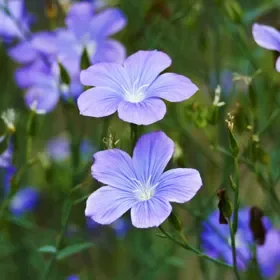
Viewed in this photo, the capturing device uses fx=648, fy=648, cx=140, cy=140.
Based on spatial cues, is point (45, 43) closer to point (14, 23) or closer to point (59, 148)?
point (14, 23)

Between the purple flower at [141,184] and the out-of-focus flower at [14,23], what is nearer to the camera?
the purple flower at [141,184]

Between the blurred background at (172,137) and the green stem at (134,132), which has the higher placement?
the green stem at (134,132)

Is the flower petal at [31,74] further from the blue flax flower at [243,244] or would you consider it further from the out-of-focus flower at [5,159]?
the blue flax flower at [243,244]

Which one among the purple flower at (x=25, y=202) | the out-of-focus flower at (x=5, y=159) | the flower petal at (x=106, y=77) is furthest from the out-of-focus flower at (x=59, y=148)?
the flower petal at (x=106, y=77)

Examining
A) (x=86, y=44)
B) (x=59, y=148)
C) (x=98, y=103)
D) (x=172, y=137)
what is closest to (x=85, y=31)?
(x=86, y=44)

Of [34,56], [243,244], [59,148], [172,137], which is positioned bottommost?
[59,148]

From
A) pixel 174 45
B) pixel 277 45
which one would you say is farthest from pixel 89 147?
pixel 277 45

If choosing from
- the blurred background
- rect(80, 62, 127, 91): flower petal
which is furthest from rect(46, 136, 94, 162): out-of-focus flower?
rect(80, 62, 127, 91): flower petal
